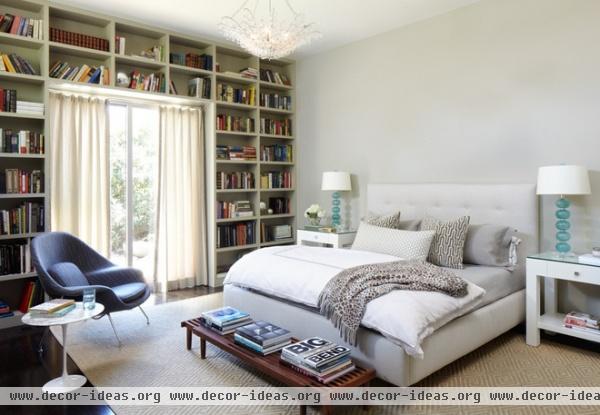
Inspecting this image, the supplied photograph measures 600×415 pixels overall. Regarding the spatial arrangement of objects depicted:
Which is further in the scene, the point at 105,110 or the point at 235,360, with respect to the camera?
the point at 105,110

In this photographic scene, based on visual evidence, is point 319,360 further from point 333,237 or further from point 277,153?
point 277,153

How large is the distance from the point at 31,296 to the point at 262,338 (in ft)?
8.43

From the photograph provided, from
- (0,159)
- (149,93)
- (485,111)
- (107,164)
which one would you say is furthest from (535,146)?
(0,159)

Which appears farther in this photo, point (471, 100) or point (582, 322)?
point (471, 100)

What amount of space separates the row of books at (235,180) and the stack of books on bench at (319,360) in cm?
307

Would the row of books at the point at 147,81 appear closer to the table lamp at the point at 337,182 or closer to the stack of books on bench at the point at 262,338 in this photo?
the table lamp at the point at 337,182

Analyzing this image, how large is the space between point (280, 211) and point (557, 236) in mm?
3412

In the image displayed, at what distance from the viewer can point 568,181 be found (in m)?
2.96

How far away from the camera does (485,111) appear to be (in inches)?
148

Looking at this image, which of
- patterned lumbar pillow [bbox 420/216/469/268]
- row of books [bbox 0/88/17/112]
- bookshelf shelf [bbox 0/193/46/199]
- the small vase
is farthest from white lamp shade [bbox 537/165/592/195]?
row of books [bbox 0/88/17/112]

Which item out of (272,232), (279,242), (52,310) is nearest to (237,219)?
(272,232)

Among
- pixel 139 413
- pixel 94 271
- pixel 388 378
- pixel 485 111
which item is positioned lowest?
pixel 139 413

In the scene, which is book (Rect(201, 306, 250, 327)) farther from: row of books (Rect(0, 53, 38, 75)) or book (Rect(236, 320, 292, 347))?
row of books (Rect(0, 53, 38, 75))

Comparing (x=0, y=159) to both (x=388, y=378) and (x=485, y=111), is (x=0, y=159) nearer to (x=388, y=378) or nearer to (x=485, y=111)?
(x=388, y=378)
